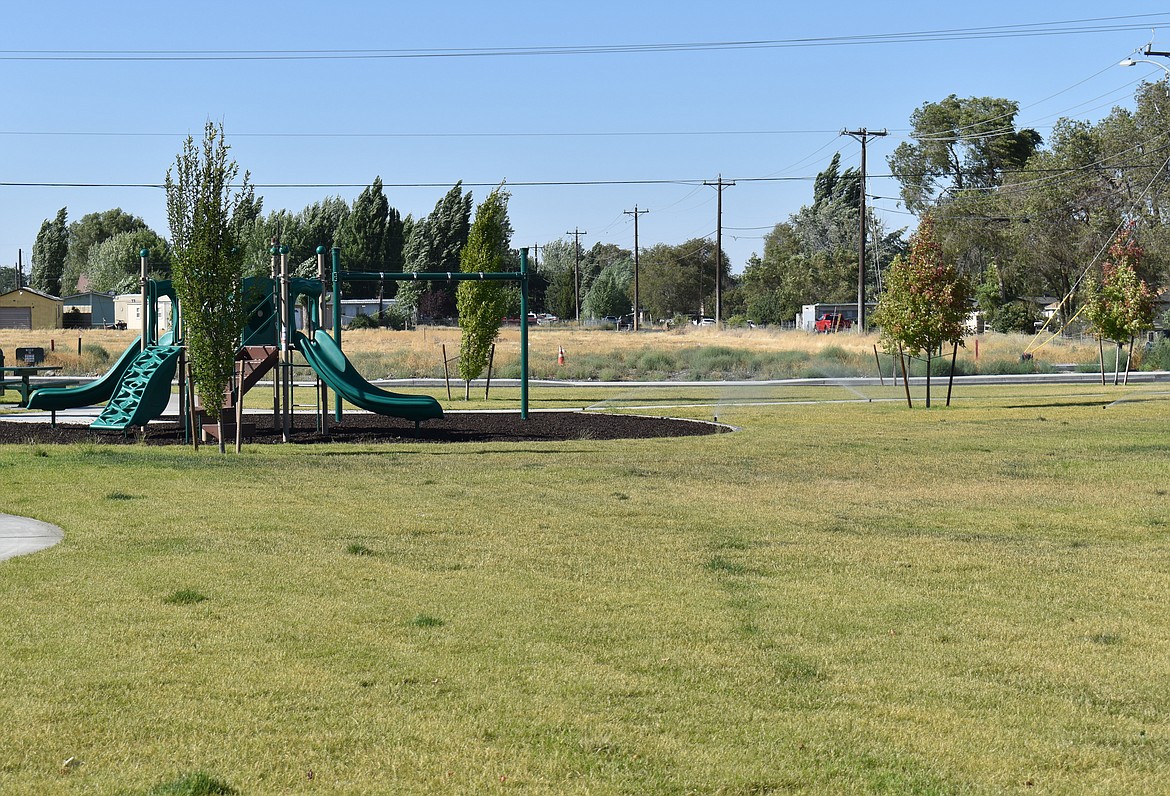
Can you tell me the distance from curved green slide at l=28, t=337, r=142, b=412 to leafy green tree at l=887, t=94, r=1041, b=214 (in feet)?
271

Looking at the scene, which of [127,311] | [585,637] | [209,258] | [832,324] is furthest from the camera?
[127,311]

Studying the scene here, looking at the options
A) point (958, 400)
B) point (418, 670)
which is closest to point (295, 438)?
point (418, 670)

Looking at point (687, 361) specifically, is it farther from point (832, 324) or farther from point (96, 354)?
point (832, 324)

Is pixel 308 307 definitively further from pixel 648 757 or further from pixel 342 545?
pixel 648 757

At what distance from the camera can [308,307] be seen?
2412 centimetres

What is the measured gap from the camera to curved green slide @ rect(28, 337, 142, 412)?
76.5 ft

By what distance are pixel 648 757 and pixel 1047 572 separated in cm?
525

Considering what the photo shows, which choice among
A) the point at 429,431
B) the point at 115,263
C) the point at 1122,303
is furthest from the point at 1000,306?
the point at 115,263

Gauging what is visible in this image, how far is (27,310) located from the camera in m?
99.4

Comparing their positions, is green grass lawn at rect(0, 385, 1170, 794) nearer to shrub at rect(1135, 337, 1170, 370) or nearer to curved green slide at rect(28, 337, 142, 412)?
curved green slide at rect(28, 337, 142, 412)

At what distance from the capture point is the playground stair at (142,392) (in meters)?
21.1

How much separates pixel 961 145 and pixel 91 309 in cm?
7257

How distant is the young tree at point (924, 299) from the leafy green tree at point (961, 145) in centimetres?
7106

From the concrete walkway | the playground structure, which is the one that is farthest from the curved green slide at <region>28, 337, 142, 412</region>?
the concrete walkway
